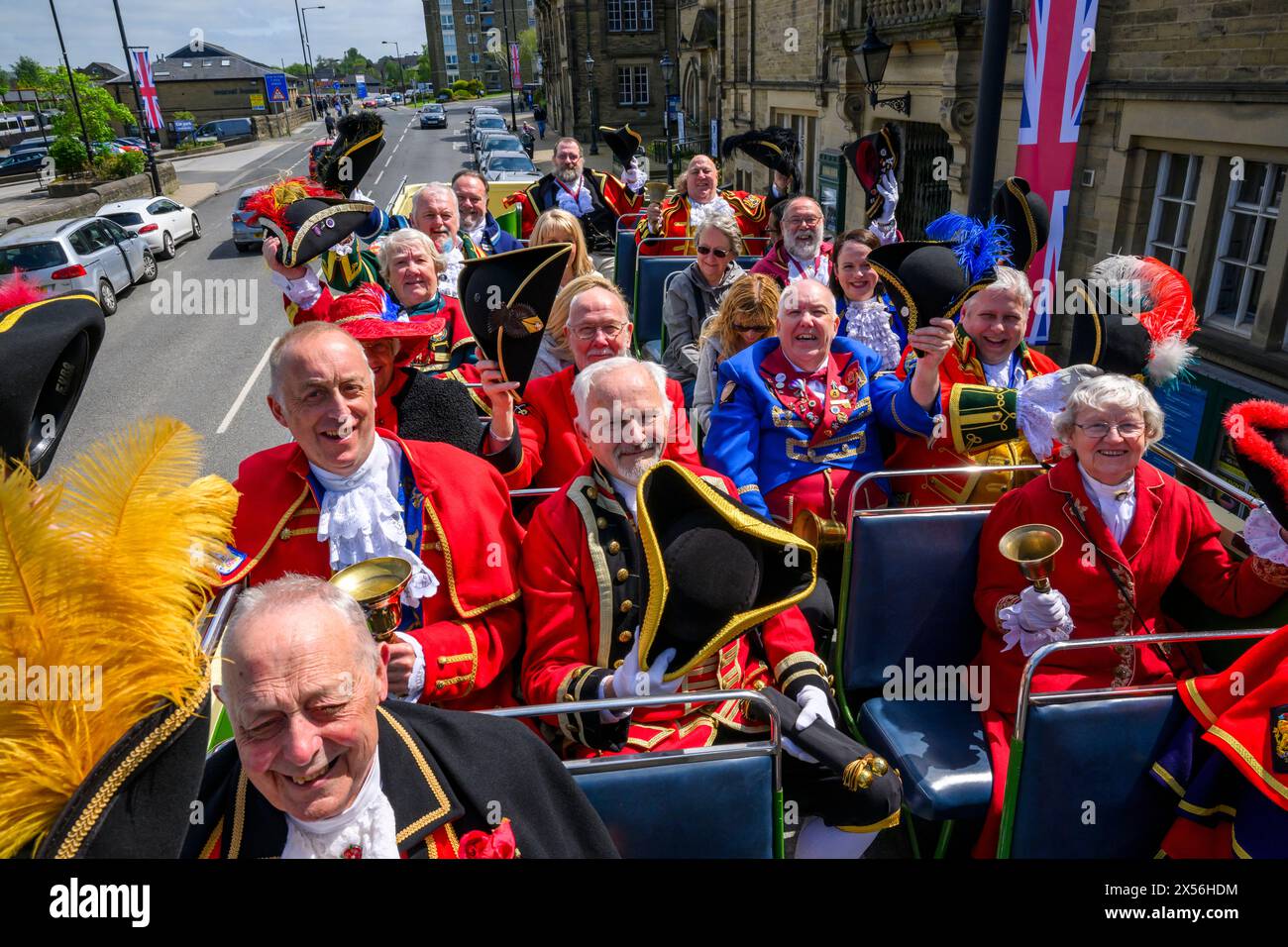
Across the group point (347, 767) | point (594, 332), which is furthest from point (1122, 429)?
point (347, 767)

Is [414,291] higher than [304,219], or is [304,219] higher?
[304,219]

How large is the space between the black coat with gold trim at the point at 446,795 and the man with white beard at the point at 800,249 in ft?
15.4

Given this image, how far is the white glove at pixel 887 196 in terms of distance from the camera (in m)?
7.12

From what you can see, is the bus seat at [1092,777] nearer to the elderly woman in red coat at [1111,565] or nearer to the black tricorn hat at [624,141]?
the elderly woman in red coat at [1111,565]

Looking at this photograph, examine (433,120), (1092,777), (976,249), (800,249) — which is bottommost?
(1092,777)

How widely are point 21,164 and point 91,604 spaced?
46469 millimetres

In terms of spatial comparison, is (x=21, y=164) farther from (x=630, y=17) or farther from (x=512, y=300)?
(x=512, y=300)

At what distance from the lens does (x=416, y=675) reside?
267 cm

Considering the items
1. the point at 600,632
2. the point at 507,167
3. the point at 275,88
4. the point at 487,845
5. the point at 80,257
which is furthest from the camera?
the point at 275,88

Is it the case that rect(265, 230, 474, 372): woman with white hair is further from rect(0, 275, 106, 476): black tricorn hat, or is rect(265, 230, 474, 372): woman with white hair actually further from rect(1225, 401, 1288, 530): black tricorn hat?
rect(1225, 401, 1288, 530): black tricorn hat

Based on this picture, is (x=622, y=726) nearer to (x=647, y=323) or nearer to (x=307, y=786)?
(x=307, y=786)

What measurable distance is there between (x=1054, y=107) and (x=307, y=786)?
828cm

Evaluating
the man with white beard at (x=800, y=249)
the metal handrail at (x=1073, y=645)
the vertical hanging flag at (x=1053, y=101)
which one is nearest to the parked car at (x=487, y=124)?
the vertical hanging flag at (x=1053, y=101)

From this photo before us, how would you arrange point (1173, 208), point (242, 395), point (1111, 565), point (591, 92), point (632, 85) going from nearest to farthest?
point (1111, 565) < point (1173, 208) < point (242, 395) < point (591, 92) < point (632, 85)
